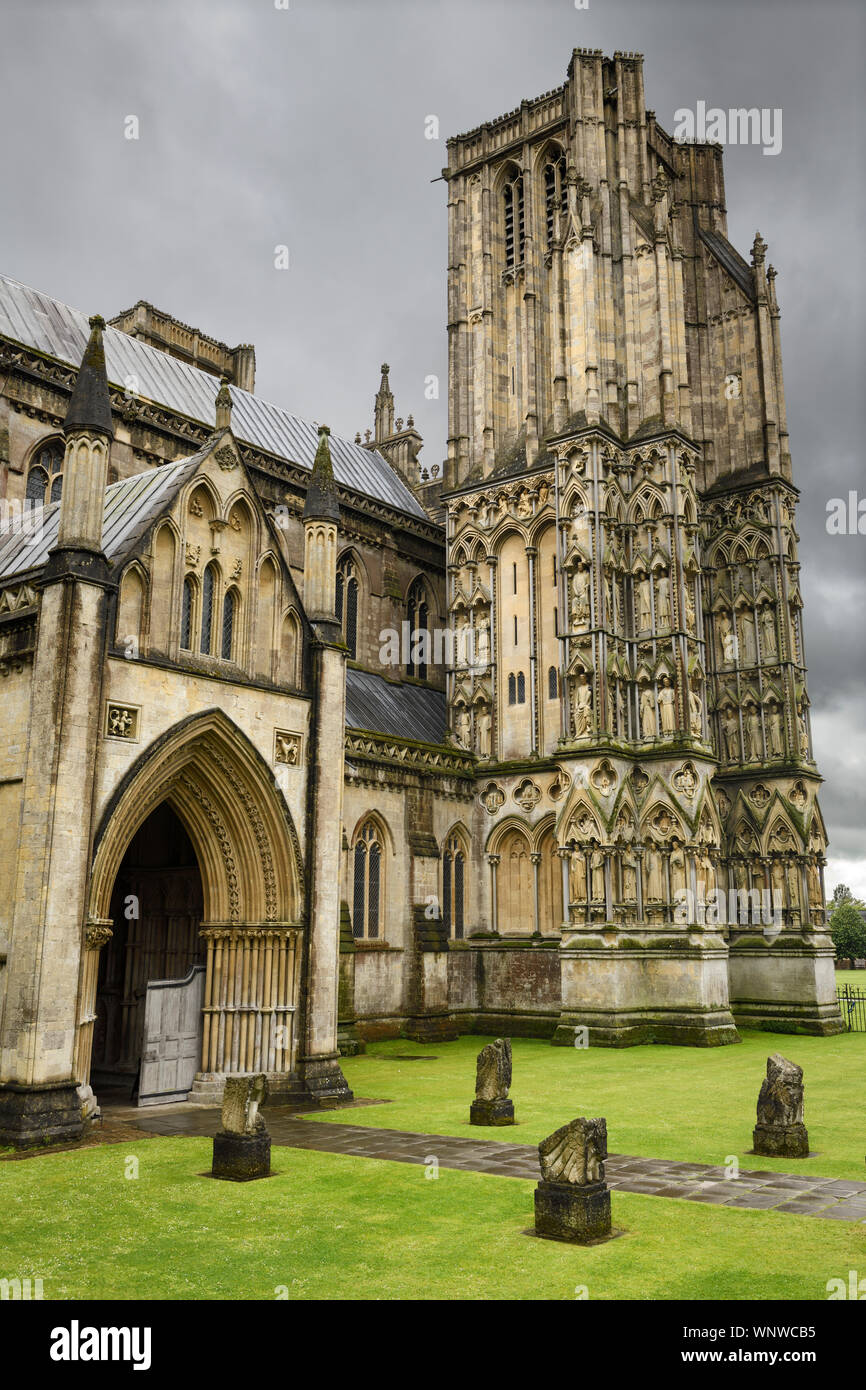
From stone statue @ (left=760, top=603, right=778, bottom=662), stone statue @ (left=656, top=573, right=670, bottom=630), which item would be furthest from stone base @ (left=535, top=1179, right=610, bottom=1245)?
stone statue @ (left=760, top=603, right=778, bottom=662)

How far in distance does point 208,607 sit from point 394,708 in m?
16.7

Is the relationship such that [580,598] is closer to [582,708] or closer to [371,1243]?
[582,708]

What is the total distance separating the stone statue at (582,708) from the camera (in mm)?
31194

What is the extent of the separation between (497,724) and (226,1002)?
1813 centimetres

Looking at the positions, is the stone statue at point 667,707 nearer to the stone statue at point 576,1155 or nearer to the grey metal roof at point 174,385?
the grey metal roof at point 174,385

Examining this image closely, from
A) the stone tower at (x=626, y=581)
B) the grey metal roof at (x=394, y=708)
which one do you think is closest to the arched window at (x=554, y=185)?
the stone tower at (x=626, y=581)

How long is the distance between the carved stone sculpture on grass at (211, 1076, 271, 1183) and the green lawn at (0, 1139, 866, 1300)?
25 centimetres

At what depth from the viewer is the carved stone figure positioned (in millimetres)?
31984

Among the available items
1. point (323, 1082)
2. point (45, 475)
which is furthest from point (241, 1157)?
point (45, 475)

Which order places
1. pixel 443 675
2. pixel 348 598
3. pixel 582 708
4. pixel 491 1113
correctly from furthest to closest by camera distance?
pixel 443 675 → pixel 348 598 → pixel 582 708 → pixel 491 1113

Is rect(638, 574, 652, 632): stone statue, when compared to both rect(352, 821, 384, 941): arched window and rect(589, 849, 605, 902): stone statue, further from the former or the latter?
rect(352, 821, 384, 941): arched window

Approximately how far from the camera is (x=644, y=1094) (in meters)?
19.2

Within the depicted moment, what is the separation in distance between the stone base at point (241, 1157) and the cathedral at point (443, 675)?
3053 mm
